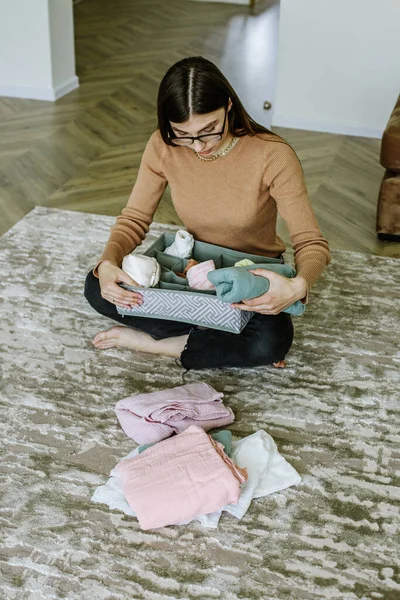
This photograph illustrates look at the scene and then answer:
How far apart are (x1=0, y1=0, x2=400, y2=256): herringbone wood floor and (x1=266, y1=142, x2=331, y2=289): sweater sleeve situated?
87cm

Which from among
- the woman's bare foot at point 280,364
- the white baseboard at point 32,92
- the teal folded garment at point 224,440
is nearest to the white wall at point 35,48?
the white baseboard at point 32,92

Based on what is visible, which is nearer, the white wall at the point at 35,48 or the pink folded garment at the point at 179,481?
the pink folded garment at the point at 179,481

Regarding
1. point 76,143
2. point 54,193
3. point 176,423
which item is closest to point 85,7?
point 76,143

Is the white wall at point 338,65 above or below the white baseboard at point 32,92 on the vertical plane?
above

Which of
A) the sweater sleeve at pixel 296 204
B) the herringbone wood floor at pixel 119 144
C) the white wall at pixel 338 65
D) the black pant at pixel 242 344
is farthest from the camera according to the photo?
the white wall at pixel 338 65

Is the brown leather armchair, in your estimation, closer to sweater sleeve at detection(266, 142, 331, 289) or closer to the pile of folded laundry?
sweater sleeve at detection(266, 142, 331, 289)

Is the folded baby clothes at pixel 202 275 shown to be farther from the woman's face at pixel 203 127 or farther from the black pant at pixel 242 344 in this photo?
the woman's face at pixel 203 127

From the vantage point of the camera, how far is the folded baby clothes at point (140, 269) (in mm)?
1790

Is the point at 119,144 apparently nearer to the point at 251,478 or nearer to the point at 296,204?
the point at 296,204

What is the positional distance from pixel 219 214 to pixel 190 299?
25cm

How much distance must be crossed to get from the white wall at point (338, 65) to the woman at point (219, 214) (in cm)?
182

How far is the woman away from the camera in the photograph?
5.40 ft

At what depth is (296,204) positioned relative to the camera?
177cm

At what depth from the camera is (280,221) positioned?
279 centimetres
